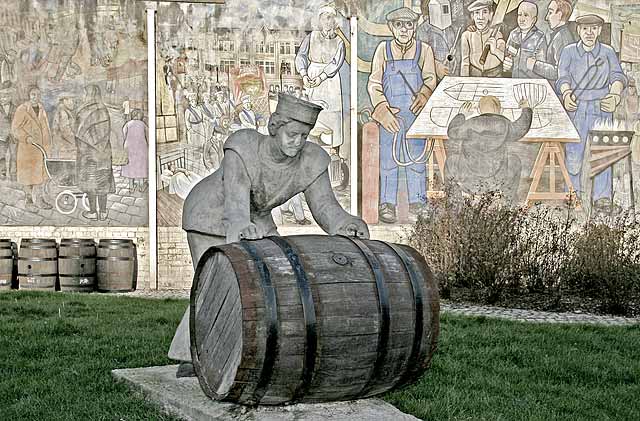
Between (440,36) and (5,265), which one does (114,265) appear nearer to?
(5,265)

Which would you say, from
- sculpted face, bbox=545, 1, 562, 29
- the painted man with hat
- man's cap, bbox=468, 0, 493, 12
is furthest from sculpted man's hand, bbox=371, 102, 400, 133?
the painted man with hat

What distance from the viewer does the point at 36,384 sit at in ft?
18.6

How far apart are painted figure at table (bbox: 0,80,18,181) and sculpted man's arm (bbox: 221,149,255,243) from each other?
9.40 metres

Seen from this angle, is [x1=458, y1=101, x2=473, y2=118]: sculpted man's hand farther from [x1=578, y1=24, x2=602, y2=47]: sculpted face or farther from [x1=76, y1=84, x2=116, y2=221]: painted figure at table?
[x1=76, y1=84, x2=116, y2=221]: painted figure at table

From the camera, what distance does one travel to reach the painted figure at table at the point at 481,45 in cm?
1392

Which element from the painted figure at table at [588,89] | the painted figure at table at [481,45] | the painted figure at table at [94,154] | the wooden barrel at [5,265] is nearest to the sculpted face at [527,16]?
the painted figure at table at [481,45]

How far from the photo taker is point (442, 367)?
641 centimetres

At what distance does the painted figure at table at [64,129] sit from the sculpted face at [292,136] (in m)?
9.35

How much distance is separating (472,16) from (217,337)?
10.7 meters

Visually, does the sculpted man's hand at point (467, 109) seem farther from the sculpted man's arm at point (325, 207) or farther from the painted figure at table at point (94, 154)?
the sculpted man's arm at point (325, 207)

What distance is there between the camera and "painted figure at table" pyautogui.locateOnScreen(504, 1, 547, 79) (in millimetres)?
14000

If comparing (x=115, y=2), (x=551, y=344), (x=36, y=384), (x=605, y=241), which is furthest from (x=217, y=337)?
(x=115, y=2)

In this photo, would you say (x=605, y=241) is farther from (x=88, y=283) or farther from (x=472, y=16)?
(x=88, y=283)

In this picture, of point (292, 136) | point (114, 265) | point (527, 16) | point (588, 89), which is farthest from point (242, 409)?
point (588, 89)
